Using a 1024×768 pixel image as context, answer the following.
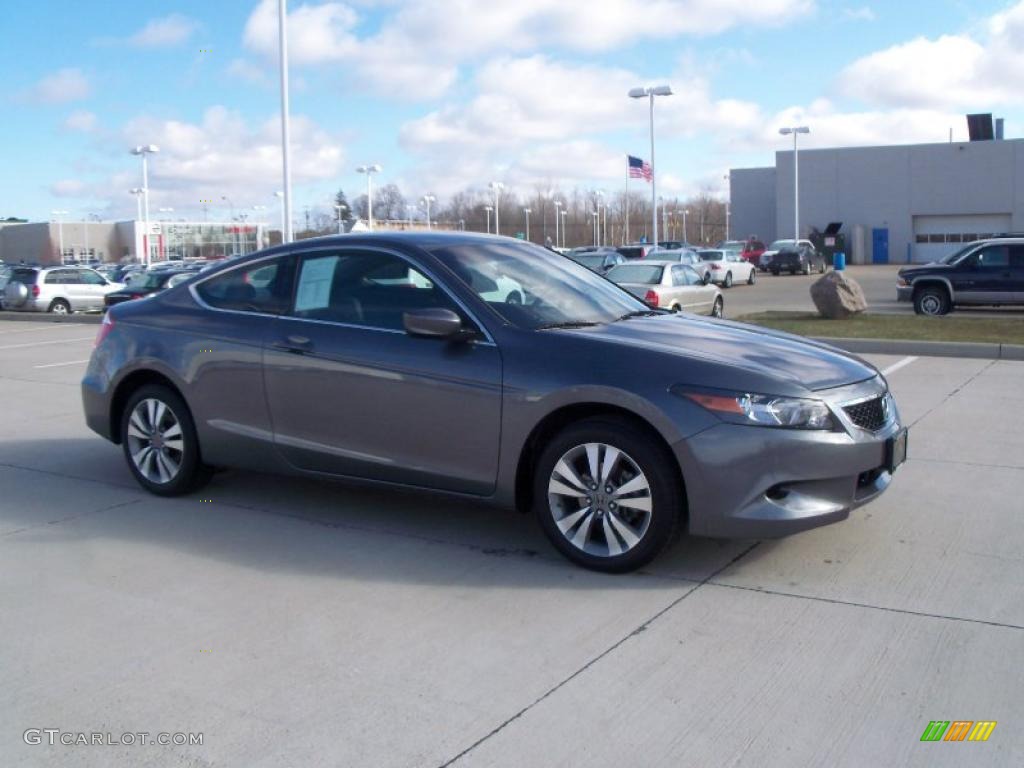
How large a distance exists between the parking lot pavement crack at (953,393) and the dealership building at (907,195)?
51673mm

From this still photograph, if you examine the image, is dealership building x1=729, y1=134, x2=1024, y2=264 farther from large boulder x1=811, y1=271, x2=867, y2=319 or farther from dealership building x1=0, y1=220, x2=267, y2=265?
dealership building x1=0, y1=220, x2=267, y2=265

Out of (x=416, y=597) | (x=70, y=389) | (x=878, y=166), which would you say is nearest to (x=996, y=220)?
(x=878, y=166)

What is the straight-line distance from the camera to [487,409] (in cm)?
517

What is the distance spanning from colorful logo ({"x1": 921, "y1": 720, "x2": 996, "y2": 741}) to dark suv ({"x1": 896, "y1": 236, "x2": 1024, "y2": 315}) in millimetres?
19539

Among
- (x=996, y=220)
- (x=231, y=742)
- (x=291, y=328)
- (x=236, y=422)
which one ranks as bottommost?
(x=231, y=742)

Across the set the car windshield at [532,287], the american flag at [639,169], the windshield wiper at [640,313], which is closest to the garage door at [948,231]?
the american flag at [639,169]

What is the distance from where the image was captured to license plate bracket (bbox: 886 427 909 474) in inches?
200

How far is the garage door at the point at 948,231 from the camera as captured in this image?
59719mm

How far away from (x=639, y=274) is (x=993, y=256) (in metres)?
7.50

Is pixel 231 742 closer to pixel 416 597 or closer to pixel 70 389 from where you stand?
pixel 416 597

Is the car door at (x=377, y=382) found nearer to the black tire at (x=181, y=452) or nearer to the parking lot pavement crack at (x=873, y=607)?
the black tire at (x=181, y=452)

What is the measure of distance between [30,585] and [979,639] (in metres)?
4.37

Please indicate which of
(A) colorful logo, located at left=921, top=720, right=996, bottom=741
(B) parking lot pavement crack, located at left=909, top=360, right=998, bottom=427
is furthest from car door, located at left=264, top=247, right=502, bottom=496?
(B) parking lot pavement crack, located at left=909, top=360, right=998, bottom=427

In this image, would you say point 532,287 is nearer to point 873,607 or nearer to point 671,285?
point 873,607
